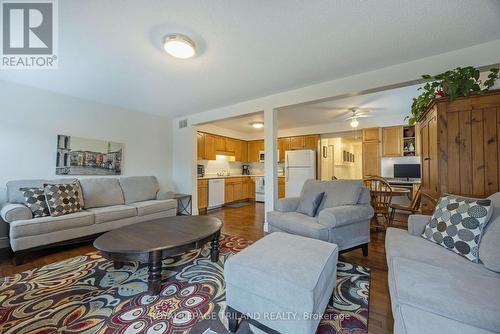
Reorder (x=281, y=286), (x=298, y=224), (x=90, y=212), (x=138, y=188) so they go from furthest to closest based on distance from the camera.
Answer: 1. (x=138, y=188)
2. (x=90, y=212)
3. (x=298, y=224)
4. (x=281, y=286)

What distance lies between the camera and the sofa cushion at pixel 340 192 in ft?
8.13

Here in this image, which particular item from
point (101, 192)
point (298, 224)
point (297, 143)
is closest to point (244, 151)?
point (297, 143)

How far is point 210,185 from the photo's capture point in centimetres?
521

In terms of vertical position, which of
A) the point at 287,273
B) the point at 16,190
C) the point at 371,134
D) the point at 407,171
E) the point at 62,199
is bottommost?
the point at 287,273

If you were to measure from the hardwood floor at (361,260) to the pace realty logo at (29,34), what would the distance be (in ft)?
7.53

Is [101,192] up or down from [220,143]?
down

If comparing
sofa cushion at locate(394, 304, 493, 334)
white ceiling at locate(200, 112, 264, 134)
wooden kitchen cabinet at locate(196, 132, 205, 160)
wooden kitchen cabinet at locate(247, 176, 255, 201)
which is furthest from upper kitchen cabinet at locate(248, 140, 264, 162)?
sofa cushion at locate(394, 304, 493, 334)

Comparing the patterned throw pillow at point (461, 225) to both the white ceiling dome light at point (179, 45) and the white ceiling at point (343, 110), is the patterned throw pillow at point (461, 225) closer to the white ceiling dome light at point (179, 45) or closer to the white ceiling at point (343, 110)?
the white ceiling at point (343, 110)

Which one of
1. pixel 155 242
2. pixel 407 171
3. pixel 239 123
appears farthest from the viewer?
pixel 239 123

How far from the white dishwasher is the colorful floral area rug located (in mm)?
3007

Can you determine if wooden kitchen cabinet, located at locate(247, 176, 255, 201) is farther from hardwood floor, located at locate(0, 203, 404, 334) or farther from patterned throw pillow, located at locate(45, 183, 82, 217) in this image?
patterned throw pillow, located at locate(45, 183, 82, 217)

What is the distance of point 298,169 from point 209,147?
2545 millimetres

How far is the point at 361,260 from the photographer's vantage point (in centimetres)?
230

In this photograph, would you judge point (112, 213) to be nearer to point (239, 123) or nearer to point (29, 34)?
point (29, 34)
